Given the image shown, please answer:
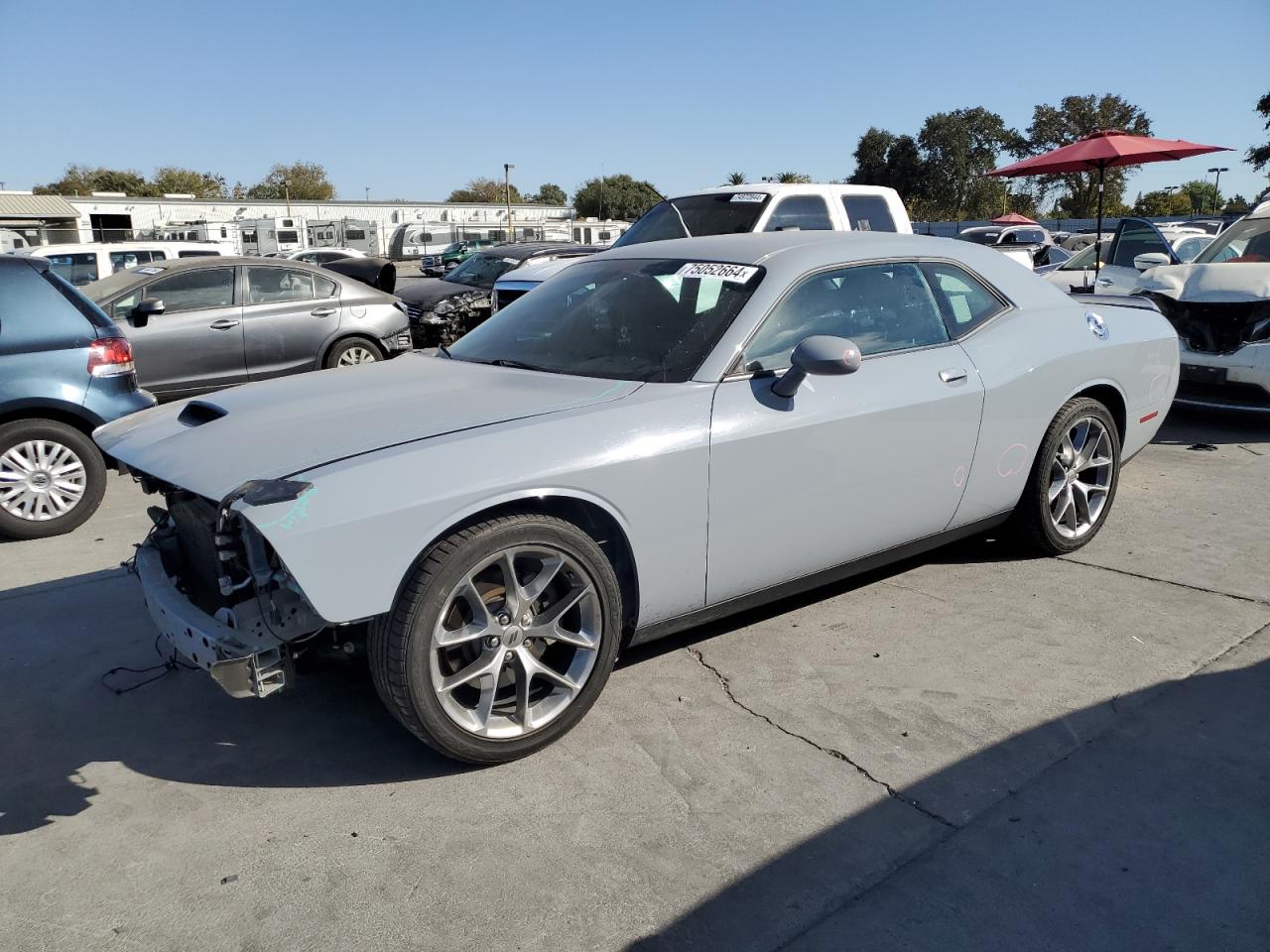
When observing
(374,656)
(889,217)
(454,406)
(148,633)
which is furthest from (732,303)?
(889,217)

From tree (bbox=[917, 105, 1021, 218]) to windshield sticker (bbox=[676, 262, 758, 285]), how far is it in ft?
195

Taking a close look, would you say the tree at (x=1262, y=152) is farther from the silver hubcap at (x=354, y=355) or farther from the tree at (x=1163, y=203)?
the silver hubcap at (x=354, y=355)

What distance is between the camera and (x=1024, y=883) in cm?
238

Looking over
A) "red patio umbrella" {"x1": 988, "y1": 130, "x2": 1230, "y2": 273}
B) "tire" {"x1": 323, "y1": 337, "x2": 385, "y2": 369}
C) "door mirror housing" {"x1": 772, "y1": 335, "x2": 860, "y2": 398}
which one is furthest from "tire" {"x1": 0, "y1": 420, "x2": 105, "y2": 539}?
"red patio umbrella" {"x1": 988, "y1": 130, "x2": 1230, "y2": 273}

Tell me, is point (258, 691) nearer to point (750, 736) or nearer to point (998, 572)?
point (750, 736)

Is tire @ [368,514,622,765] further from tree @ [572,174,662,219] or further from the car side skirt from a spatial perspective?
tree @ [572,174,662,219]

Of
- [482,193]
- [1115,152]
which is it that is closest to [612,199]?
[482,193]

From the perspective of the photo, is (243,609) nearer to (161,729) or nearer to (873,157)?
(161,729)

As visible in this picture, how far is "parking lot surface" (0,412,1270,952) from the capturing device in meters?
2.30

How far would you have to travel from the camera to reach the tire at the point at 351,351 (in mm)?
9242

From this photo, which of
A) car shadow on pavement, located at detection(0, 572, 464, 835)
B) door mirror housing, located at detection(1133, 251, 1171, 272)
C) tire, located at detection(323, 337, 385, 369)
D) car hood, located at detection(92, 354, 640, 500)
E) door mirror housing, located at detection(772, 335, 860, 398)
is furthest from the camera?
tire, located at detection(323, 337, 385, 369)

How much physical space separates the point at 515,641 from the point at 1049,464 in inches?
106

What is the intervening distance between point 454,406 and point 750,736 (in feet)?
4.73

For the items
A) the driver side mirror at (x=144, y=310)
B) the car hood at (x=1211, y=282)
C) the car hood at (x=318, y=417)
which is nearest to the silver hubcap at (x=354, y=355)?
the driver side mirror at (x=144, y=310)
